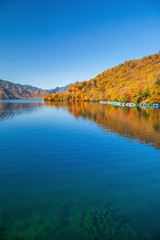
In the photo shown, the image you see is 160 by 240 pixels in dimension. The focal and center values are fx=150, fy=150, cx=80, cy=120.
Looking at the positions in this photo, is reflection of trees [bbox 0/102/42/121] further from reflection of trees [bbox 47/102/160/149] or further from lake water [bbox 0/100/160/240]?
lake water [bbox 0/100/160/240]

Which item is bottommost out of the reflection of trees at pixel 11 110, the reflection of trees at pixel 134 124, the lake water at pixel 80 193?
the lake water at pixel 80 193

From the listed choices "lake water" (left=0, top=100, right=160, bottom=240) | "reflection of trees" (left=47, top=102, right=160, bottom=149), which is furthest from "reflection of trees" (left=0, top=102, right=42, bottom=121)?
"lake water" (left=0, top=100, right=160, bottom=240)

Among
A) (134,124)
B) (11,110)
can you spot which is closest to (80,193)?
(134,124)

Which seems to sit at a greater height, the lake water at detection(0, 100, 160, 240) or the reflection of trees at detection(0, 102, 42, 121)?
the reflection of trees at detection(0, 102, 42, 121)

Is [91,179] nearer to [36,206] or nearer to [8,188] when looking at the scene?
[36,206]

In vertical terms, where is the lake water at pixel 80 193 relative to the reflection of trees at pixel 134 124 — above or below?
below

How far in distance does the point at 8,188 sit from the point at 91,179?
4.31 meters

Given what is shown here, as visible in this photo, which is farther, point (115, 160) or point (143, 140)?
point (143, 140)

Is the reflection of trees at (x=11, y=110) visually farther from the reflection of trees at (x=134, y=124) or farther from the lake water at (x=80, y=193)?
the lake water at (x=80, y=193)

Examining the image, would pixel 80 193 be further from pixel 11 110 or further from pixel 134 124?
pixel 11 110

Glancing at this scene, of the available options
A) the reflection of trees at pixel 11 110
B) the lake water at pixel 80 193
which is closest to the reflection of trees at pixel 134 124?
the lake water at pixel 80 193

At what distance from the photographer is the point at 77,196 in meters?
6.84

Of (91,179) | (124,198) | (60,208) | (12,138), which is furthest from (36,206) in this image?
(12,138)

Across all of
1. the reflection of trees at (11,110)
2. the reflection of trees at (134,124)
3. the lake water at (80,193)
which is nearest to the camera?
the lake water at (80,193)
